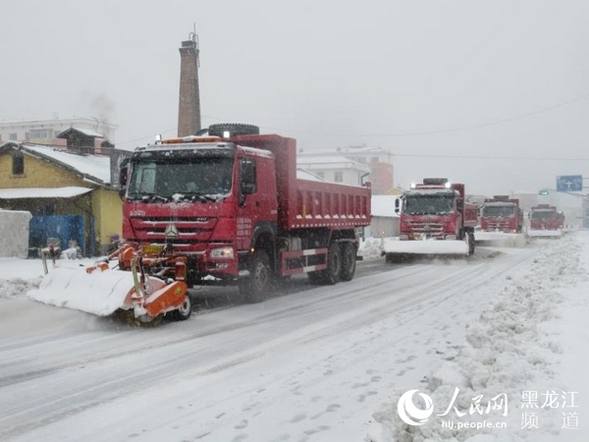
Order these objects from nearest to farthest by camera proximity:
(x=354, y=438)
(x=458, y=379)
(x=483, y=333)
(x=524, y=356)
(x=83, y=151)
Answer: (x=354, y=438), (x=458, y=379), (x=524, y=356), (x=483, y=333), (x=83, y=151)

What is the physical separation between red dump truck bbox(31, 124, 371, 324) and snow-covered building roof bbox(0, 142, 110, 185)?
1553 centimetres

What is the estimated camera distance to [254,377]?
685cm

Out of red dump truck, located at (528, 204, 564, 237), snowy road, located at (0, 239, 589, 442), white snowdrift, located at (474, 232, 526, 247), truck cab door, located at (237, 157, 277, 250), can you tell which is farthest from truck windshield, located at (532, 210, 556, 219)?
truck cab door, located at (237, 157, 277, 250)

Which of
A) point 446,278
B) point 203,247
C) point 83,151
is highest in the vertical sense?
point 83,151

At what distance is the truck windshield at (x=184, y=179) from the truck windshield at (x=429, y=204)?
14.5m

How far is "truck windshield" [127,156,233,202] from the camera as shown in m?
11.7

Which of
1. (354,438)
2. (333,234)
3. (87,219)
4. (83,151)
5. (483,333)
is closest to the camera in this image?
(354,438)

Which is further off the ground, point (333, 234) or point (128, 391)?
point (333, 234)

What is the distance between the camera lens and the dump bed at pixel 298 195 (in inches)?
543

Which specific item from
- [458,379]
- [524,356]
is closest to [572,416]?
[458,379]

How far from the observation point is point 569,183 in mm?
71438

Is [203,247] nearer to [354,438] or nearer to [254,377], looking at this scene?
[254,377]

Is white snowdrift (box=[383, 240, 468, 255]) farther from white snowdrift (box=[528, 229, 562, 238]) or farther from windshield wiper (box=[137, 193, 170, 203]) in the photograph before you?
white snowdrift (box=[528, 229, 562, 238])

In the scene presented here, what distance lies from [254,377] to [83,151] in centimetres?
3296
